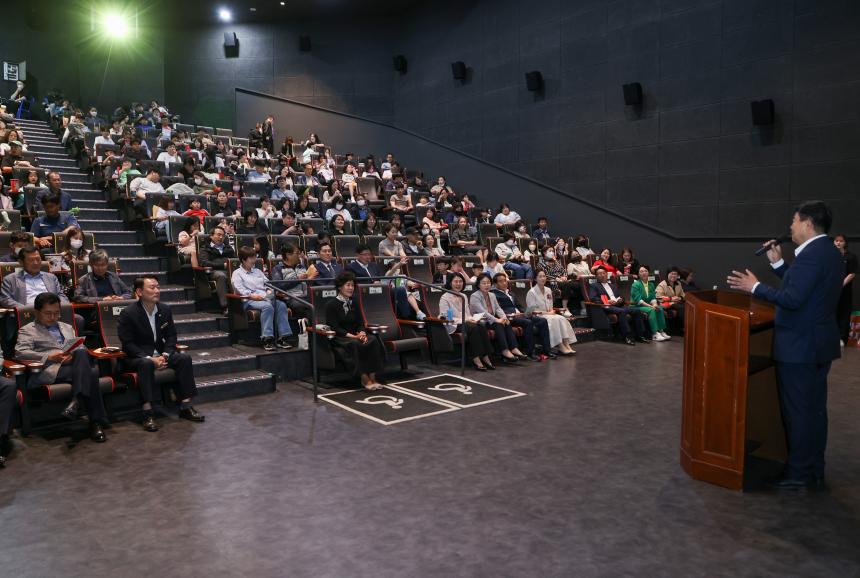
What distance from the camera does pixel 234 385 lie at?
509 cm

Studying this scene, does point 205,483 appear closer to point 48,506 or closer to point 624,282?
point 48,506

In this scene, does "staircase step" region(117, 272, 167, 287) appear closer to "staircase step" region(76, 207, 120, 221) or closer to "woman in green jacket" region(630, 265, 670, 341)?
"staircase step" region(76, 207, 120, 221)

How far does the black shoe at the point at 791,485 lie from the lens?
312cm

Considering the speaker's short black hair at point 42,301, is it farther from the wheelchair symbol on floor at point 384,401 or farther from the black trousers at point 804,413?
the black trousers at point 804,413

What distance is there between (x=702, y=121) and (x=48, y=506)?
30.6 feet

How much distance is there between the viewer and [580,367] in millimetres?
6469

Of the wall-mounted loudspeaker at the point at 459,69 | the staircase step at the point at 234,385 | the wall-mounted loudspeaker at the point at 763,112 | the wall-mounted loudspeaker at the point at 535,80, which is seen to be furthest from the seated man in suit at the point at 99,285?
the wall-mounted loudspeaker at the point at 459,69

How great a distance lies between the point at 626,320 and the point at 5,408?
6.64 metres

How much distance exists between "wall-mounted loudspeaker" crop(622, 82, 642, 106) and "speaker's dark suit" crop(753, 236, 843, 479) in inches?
299

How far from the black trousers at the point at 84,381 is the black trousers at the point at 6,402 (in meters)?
0.39

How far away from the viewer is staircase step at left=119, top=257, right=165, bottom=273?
22.7 ft

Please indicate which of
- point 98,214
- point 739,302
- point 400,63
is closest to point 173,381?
point 739,302

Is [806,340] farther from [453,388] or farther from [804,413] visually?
[453,388]

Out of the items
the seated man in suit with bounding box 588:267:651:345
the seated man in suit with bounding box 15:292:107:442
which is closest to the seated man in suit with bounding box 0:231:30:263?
the seated man in suit with bounding box 15:292:107:442
